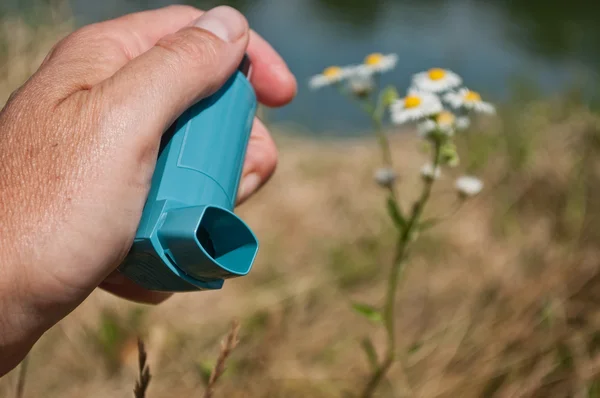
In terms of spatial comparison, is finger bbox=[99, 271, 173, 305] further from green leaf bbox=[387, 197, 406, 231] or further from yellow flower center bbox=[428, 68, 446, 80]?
yellow flower center bbox=[428, 68, 446, 80]

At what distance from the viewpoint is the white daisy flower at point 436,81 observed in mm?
1132

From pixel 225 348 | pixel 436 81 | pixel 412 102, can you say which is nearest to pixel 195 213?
pixel 225 348

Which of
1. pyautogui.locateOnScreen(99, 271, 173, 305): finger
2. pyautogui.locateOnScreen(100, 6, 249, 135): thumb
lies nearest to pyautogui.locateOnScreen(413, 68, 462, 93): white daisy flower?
pyautogui.locateOnScreen(100, 6, 249, 135): thumb

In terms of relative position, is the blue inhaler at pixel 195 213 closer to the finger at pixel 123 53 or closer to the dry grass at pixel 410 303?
the finger at pixel 123 53

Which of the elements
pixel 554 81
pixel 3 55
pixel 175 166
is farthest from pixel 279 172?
pixel 554 81

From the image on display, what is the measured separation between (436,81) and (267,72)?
0.35m

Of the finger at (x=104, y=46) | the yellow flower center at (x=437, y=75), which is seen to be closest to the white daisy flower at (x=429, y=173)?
Answer: the yellow flower center at (x=437, y=75)

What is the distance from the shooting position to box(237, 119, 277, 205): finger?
1.20m

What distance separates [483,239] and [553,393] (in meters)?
0.83

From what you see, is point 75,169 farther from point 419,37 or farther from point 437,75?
point 419,37

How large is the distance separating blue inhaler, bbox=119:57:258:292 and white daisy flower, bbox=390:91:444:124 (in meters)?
0.33

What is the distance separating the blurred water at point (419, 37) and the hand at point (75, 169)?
2936mm

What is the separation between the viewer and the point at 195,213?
0.71 meters

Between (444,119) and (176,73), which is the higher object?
(176,73)
